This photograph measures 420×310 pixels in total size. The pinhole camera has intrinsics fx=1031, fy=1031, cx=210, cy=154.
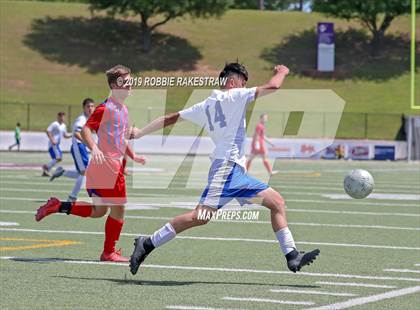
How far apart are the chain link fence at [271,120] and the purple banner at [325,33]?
9.35 metres

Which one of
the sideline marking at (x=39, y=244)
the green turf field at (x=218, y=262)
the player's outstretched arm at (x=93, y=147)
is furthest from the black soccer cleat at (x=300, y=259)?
the sideline marking at (x=39, y=244)

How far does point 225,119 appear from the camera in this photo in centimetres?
907

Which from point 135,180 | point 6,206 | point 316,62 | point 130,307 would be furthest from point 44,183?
point 316,62

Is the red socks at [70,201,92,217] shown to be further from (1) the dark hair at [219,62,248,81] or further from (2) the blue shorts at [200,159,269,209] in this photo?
(1) the dark hair at [219,62,248,81]

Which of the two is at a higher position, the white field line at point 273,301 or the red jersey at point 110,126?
the red jersey at point 110,126

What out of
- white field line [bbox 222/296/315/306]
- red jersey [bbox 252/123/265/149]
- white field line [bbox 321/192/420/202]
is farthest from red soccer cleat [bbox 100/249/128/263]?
red jersey [bbox 252/123/265/149]

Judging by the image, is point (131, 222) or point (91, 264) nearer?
point (91, 264)

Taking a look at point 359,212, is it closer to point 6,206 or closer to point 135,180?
point 6,206

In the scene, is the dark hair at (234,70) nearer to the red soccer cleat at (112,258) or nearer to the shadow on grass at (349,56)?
the red soccer cleat at (112,258)

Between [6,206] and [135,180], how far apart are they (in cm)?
999

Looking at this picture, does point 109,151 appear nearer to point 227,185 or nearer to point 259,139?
point 227,185

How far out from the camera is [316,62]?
7050 centimetres

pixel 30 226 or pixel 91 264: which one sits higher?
pixel 91 264

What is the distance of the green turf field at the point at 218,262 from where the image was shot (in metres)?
8.04
